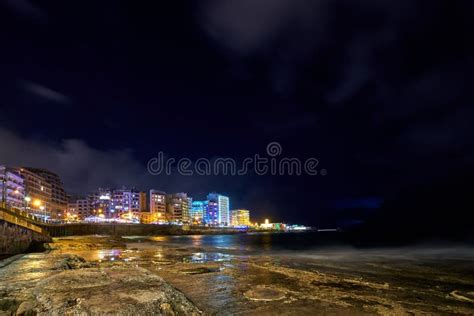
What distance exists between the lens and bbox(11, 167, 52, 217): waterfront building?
13970cm

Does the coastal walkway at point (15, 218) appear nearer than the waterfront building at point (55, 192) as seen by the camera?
Yes

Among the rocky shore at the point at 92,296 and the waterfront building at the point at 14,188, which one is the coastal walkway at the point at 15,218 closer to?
the rocky shore at the point at 92,296

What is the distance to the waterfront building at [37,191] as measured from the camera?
5500 inches

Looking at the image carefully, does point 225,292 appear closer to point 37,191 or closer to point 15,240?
point 15,240

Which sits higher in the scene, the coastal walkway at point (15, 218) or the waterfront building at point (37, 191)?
the waterfront building at point (37, 191)

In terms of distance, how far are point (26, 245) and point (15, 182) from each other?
118300 millimetres

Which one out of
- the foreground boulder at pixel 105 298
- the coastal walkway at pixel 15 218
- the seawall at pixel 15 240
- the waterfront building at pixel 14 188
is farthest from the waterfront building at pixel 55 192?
the foreground boulder at pixel 105 298

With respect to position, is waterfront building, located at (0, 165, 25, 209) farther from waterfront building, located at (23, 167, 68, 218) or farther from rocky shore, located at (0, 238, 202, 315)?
rocky shore, located at (0, 238, 202, 315)

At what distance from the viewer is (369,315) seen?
401 inches

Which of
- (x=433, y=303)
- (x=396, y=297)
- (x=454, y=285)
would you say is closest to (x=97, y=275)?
(x=396, y=297)

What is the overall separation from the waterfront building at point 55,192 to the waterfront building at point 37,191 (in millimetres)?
4602

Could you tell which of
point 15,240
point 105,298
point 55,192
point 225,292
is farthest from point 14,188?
point 105,298

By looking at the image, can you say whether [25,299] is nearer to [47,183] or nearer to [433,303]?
[433,303]

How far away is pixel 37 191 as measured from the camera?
506 feet
